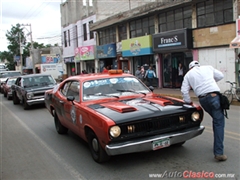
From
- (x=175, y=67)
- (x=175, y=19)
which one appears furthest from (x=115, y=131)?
(x=175, y=19)

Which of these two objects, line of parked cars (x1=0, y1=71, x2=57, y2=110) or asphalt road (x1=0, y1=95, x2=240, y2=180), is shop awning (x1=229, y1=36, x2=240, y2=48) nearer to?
asphalt road (x1=0, y1=95, x2=240, y2=180)

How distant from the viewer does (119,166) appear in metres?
4.63

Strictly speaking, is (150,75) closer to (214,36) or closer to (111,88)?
(214,36)

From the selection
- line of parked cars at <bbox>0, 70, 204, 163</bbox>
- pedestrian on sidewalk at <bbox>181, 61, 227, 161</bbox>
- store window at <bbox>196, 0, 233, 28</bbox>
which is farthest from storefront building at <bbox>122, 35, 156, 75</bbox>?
pedestrian on sidewalk at <bbox>181, 61, 227, 161</bbox>

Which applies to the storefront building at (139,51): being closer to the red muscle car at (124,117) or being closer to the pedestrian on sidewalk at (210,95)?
the red muscle car at (124,117)

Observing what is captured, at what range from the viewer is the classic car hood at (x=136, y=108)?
14.2 feet

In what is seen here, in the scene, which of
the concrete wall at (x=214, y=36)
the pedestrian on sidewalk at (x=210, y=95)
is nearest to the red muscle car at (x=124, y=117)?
the pedestrian on sidewalk at (x=210, y=95)

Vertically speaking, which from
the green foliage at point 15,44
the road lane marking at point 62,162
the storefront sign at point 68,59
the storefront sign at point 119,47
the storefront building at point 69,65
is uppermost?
the green foliage at point 15,44

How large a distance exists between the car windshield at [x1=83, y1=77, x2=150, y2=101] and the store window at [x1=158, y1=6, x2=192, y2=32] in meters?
12.5

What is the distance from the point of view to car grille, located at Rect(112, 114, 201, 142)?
427cm

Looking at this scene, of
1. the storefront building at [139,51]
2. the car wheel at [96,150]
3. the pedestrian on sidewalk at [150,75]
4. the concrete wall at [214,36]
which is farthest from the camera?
the storefront building at [139,51]

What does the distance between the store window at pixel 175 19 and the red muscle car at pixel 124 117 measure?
12.6 meters

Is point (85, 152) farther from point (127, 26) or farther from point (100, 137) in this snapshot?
point (127, 26)

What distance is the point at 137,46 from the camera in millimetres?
20828
